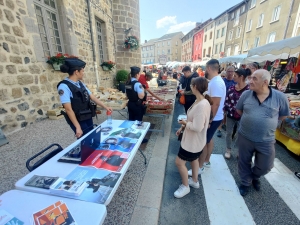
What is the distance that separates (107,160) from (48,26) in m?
5.37

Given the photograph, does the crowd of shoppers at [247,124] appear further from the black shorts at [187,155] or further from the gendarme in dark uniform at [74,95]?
the gendarme in dark uniform at [74,95]

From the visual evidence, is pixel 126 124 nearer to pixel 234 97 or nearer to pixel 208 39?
pixel 234 97

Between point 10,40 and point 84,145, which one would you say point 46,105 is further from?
point 84,145

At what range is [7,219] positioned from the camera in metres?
0.87

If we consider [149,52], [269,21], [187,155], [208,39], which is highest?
[149,52]

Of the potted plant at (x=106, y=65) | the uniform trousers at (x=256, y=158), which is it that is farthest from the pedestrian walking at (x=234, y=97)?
the potted plant at (x=106, y=65)

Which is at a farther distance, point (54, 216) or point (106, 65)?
point (106, 65)

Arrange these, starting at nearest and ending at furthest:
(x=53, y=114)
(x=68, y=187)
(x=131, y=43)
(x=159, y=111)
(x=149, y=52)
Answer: (x=68, y=187) < (x=159, y=111) < (x=53, y=114) < (x=131, y=43) < (x=149, y=52)

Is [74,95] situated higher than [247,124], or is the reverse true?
[74,95]

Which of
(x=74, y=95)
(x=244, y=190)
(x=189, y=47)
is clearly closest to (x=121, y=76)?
(x=74, y=95)

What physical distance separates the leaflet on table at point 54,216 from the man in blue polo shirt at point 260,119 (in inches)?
87.0

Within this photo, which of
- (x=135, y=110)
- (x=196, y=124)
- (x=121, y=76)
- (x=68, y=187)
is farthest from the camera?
(x=121, y=76)

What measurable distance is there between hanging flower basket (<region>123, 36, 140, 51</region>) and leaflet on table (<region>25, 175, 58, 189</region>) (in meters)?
9.04

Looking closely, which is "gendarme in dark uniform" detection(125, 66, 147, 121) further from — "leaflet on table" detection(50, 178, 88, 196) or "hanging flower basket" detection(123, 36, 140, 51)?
"hanging flower basket" detection(123, 36, 140, 51)
